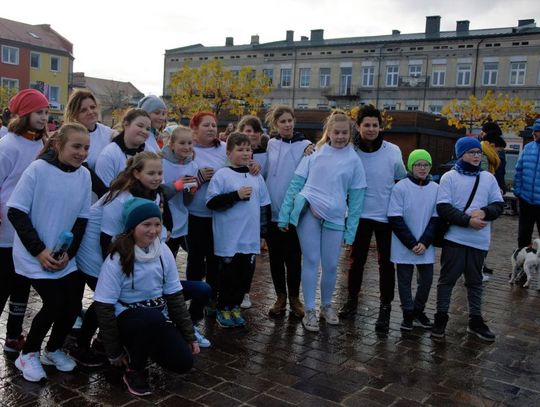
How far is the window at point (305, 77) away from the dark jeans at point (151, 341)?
5214 cm

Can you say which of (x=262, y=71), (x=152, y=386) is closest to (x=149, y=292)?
(x=152, y=386)

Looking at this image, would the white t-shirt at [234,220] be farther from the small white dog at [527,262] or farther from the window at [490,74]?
the window at [490,74]

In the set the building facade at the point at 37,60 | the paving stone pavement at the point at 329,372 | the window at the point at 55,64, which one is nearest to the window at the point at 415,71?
the building facade at the point at 37,60

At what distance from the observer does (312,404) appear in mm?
3732

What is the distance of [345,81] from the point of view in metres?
52.4

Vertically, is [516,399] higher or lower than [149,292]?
lower

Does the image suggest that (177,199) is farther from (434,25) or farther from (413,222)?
(434,25)

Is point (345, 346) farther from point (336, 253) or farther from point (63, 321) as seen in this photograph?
point (63, 321)

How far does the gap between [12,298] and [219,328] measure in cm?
180

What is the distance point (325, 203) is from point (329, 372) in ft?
5.28

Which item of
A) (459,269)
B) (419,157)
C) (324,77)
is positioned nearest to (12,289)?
(419,157)

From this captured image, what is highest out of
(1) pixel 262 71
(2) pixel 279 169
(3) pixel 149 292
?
(1) pixel 262 71

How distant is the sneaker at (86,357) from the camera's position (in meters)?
4.20

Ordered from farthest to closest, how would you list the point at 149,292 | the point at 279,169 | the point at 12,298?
1. the point at 279,169
2. the point at 12,298
3. the point at 149,292
